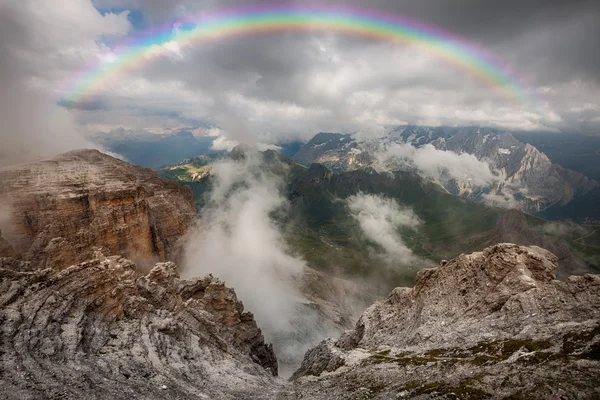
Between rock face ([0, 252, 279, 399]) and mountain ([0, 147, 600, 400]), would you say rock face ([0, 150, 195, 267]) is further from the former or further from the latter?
rock face ([0, 252, 279, 399])

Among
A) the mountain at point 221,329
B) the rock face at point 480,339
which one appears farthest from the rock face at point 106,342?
the rock face at point 480,339

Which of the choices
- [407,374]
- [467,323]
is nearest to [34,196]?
[407,374]

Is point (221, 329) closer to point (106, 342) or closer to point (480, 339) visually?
point (106, 342)

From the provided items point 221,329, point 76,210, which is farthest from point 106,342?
point 76,210

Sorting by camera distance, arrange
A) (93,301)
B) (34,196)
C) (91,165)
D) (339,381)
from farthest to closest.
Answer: (91,165) → (34,196) → (339,381) → (93,301)

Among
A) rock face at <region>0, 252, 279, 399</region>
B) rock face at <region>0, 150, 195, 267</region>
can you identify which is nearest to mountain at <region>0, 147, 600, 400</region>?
rock face at <region>0, 252, 279, 399</region>

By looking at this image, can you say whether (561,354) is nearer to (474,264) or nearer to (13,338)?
(474,264)

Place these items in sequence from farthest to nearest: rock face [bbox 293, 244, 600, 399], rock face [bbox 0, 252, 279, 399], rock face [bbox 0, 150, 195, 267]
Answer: rock face [bbox 0, 150, 195, 267], rock face [bbox 293, 244, 600, 399], rock face [bbox 0, 252, 279, 399]
